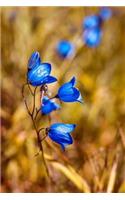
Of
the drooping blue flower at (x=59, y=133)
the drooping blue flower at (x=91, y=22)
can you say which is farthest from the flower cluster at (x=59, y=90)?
the drooping blue flower at (x=91, y=22)

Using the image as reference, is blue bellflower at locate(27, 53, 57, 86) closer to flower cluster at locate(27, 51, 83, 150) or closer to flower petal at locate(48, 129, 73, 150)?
flower cluster at locate(27, 51, 83, 150)

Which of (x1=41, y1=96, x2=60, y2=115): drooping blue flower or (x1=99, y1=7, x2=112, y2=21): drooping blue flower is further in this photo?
(x1=99, y1=7, x2=112, y2=21): drooping blue flower

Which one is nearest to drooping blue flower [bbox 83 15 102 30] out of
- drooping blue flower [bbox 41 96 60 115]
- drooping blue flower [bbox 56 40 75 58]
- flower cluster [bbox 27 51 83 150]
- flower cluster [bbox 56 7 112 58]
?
flower cluster [bbox 56 7 112 58]

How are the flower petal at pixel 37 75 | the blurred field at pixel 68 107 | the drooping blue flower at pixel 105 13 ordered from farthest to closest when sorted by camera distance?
the drooping blue flower at pixel 105 13, the blurred field at pixel 68 107, the flower petal at pixel 37 75

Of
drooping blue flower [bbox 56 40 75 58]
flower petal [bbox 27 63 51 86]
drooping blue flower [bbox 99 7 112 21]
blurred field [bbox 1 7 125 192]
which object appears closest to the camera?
flower petal [bbox 27 63 51 86]

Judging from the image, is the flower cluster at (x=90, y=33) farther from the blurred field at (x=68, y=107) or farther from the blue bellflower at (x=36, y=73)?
the blue bellflower at (x=36, y=73)
